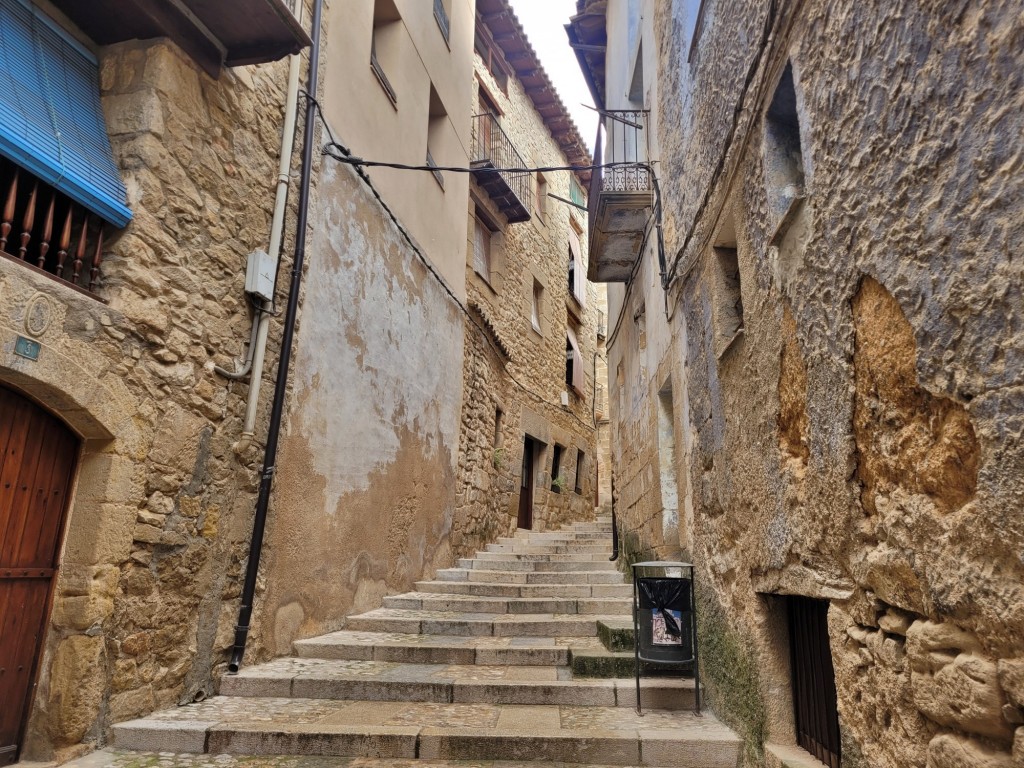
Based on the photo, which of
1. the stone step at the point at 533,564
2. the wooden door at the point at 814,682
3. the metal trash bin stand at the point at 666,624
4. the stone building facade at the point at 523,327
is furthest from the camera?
the stone building facade at the point at 523,327

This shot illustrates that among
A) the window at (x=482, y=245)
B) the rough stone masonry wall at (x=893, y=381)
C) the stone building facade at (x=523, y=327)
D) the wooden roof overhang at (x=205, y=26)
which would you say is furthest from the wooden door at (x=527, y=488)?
the rough stone masonry wall at (x=893, y=381)

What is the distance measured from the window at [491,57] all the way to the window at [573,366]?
5.26m

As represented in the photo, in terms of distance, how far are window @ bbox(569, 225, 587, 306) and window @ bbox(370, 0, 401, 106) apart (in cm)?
857

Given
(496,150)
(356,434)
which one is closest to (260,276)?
(356,434)

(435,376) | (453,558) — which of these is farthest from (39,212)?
(453,558)

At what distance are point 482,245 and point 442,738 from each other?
8.65m

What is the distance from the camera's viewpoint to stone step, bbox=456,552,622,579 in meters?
7.96

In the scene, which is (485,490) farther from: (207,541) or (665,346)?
(207,541)

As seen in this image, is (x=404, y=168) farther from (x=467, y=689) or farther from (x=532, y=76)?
(x=532, y=76)

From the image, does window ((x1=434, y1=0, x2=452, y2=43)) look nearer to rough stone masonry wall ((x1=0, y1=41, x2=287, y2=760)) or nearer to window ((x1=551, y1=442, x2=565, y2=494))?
rough stone masonry wall ((x1=0, y1=41, x2=287, y2=760))

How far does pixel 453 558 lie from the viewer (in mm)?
8359

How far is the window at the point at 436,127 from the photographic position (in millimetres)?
8820

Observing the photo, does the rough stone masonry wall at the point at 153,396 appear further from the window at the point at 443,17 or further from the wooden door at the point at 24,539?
the window at the point at 443,17

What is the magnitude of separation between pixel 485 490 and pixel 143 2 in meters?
7.25
